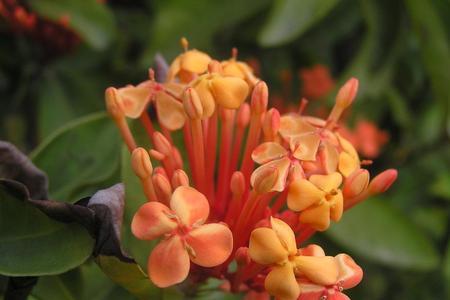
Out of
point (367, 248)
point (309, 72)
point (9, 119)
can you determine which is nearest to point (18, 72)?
point (9, 119)

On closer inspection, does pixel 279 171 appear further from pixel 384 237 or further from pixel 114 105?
pixel 384 237

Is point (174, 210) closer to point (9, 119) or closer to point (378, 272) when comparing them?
point (9, 119)

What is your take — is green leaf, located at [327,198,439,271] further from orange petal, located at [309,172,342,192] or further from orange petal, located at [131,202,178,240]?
orange petal, located at [131,202,178,240]

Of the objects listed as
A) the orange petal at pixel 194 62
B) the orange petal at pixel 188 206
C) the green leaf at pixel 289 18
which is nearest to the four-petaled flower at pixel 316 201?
the orange petal at pixel 188 206

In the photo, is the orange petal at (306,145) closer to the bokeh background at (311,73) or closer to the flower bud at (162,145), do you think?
the flower bud at (162,145)

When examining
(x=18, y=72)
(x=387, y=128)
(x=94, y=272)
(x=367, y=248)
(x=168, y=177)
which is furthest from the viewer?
(x=387, y=128)
